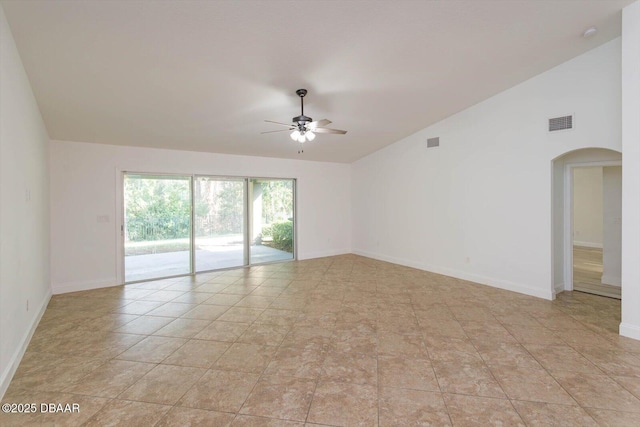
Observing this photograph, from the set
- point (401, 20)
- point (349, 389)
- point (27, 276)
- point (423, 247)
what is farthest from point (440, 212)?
point (27, 276)

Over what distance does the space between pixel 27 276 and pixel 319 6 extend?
4.06m

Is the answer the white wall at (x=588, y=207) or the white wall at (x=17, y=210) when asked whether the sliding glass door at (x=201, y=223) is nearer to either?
the white wall at (x=17, y=210)

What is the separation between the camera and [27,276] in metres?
3.17

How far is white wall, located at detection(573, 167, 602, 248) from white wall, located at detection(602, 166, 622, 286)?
3880 mm

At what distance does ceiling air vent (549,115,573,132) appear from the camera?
415 cm

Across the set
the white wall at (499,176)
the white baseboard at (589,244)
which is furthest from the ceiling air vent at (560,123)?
the white baseboard at (589,244)

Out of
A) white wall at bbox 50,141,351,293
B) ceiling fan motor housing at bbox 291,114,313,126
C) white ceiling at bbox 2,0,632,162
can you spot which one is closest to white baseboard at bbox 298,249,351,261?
white wall at bbox 50,141,351,293

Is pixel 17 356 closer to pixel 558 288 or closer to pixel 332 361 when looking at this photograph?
pixel 332 361

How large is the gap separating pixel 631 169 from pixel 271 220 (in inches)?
242

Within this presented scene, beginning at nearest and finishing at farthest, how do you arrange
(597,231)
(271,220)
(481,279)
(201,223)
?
(481,279), (201,223), (271,220), (597,231)

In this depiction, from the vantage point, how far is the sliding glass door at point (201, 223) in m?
5.59

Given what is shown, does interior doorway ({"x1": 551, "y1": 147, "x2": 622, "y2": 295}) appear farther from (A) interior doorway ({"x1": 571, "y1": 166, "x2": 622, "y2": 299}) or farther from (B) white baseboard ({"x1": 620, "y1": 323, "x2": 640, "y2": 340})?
(B) white baseboard ({"x1": 620, "y1": 323, "x2": 640, "y2": 340})

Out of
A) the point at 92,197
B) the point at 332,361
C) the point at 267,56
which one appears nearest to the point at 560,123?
the point at 267,56

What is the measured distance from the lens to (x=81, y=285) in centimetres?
502
